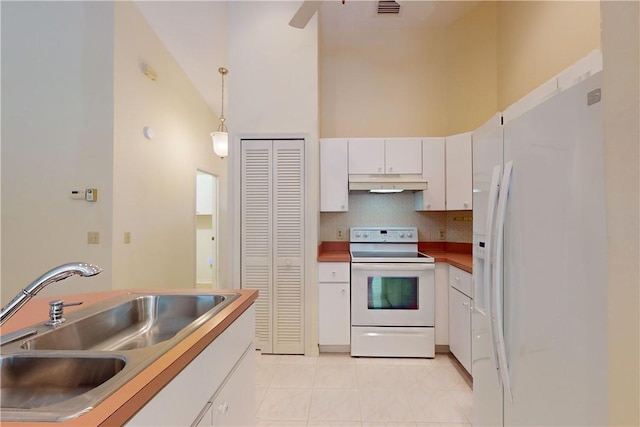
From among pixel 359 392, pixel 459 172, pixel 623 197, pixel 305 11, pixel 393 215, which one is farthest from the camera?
pixel 393 215

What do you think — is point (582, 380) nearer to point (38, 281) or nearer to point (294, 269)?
point (38, 281)

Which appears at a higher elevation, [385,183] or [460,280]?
[385,183]

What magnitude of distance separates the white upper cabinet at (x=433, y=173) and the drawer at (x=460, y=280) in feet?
2.34

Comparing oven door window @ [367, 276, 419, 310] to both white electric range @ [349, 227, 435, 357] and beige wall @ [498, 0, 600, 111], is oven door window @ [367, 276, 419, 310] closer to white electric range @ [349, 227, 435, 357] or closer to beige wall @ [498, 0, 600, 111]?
white electric range @ [349, 227, 435, 357]

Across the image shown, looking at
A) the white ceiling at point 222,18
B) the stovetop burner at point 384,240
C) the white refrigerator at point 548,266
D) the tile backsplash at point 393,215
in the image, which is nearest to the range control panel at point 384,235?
the stovetop burner at point 384,240

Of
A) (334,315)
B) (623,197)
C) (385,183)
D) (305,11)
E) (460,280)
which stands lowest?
(334,315)

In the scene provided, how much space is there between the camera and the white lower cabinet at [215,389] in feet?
2.29

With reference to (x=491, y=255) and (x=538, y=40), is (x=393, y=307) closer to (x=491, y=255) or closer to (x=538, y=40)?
(x=491, y=255)

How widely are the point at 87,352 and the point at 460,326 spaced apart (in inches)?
98.7

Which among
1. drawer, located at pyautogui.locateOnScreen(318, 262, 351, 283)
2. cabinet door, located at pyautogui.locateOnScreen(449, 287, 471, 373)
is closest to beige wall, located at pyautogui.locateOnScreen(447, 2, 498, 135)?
cabinet door, located at pyautogui.locateOnScreen(449, 287, 471, 373)

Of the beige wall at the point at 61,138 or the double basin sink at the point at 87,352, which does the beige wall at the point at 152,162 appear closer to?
the beige wall at the point at 61,138

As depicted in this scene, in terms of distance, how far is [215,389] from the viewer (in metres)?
1.00

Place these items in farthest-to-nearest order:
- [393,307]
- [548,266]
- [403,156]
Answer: [403,156] < [393,307] < [548,266]

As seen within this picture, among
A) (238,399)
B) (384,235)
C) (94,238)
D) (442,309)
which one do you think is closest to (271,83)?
(384,235)
